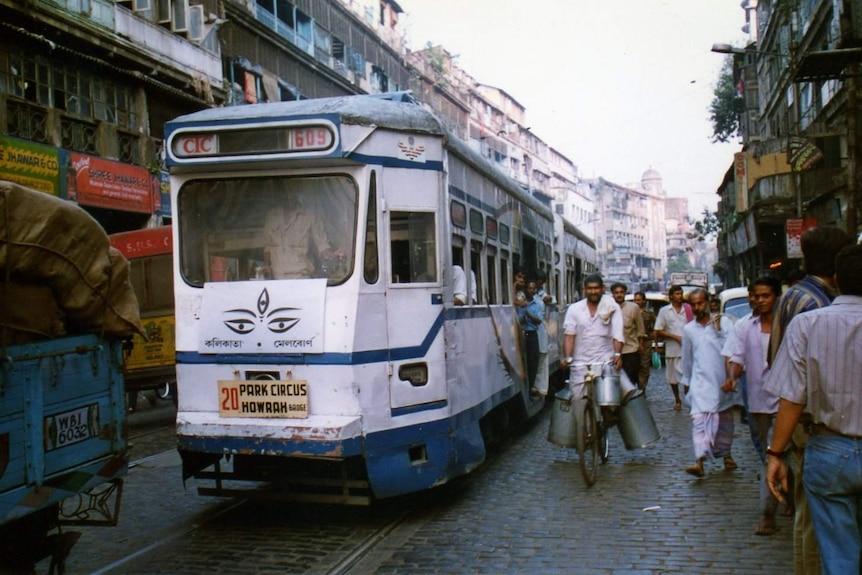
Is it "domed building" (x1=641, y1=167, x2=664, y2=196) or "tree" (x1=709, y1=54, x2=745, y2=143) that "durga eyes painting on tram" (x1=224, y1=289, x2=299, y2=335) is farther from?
"domed building" (x1=641, y1=167, x2=664, y2=196)

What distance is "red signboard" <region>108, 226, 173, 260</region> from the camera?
1388 cm

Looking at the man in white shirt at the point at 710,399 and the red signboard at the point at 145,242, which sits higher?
the red signboard at the point at 145,242

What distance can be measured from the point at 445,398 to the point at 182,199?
2606 millimetres

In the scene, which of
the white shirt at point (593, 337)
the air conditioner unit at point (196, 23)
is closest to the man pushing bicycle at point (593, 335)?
the white shirt at point (593, 337)

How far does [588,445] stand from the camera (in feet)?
25.7

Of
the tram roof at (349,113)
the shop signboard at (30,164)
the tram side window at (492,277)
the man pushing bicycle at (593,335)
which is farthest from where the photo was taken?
the shop signboard at (30,164)

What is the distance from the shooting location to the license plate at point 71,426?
13.6 feet

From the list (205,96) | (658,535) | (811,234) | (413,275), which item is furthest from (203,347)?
(205,96)

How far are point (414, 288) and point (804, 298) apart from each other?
3.07 m

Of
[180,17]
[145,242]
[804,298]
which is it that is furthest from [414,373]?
[180,17]

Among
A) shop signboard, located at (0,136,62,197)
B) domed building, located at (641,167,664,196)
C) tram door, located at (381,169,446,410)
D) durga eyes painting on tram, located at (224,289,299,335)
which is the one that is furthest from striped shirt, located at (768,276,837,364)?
domed building, located at (641,167,664,196)

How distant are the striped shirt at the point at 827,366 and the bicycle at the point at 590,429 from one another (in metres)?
4.12

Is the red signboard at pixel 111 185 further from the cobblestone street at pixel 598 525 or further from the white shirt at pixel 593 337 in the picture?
the white shirt at pixel 593 337

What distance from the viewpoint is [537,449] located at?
9766mm
